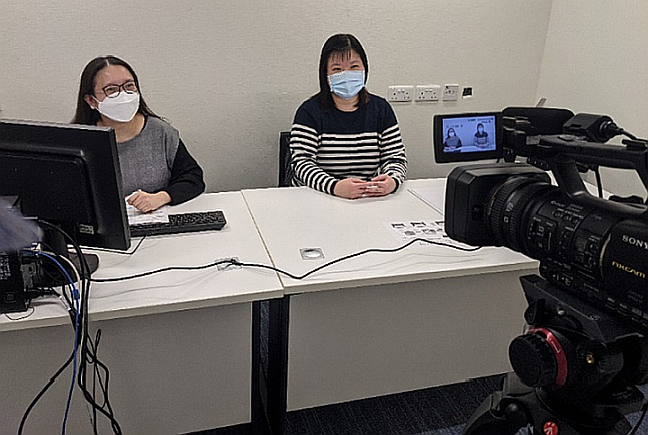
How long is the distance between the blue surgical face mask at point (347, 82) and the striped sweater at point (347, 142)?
10cm

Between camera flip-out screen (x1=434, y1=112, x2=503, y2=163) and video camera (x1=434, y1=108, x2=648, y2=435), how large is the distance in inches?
39.0

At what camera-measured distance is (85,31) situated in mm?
2471

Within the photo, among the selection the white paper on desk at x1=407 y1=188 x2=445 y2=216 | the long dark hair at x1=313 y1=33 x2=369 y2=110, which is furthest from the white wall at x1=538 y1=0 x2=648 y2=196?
the long dark hair at x1=313 y1=33 x2=369 y2=110

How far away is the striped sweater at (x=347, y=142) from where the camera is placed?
233 centimetres

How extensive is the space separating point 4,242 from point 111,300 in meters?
0.26

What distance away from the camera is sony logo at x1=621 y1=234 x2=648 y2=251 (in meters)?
0.79

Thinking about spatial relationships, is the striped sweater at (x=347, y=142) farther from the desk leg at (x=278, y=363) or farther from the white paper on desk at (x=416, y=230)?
the desk leg at (x=278, y=363)

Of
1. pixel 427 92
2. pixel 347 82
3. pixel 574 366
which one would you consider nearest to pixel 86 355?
pixel 574 366

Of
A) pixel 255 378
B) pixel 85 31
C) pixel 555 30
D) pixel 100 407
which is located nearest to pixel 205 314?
pixel 255 378

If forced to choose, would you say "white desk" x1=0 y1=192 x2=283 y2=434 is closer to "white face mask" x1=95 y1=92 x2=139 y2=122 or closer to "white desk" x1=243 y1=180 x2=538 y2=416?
"white desk" x1=243 y1=180 x2=538 y2=416

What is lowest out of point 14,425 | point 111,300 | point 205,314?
point 14,425

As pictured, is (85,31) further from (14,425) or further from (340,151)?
(14,425)

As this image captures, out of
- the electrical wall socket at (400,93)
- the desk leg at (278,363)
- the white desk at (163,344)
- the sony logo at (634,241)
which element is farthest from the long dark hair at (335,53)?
the sony logo at (634,241)

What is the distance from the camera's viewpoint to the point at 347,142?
2381mm
